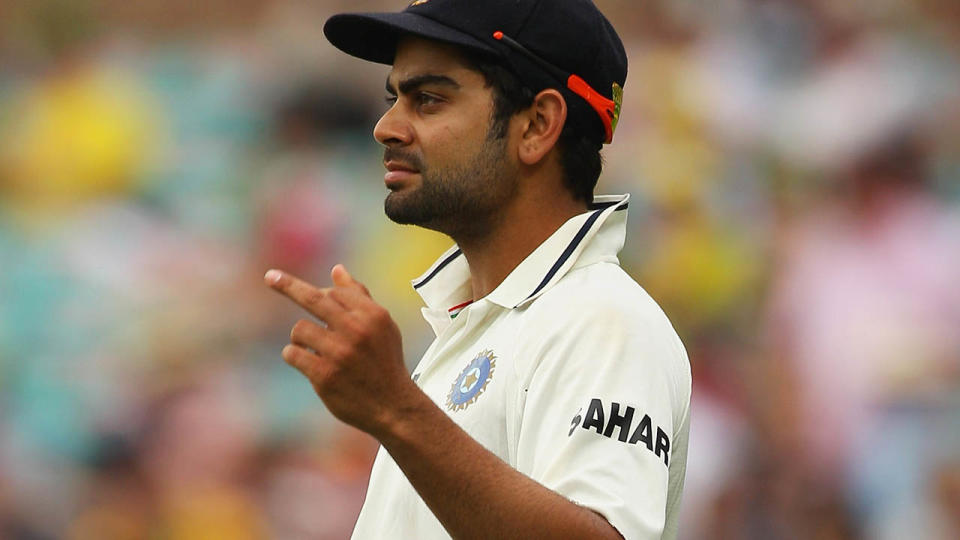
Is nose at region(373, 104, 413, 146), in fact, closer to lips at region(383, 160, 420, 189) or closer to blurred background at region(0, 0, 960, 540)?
lips at region(383, 160, 420, 189)

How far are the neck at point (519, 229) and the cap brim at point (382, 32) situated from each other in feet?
0.92

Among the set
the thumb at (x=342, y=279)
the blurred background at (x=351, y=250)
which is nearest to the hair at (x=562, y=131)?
the thumb at (x=342, y=279)

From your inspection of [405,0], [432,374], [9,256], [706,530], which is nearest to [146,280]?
[9,256]

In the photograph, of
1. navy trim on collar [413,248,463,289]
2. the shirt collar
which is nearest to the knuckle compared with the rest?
the shirt collar

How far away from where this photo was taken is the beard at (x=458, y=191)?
7.91ft

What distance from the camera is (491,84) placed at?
2408 mm

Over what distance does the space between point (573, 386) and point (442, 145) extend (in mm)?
593

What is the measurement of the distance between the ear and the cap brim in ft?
0.47

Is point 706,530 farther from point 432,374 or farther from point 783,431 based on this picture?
point 432,374

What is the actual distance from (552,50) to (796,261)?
3.27 meters

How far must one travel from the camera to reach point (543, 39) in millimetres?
2400

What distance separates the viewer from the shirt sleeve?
1896 mm

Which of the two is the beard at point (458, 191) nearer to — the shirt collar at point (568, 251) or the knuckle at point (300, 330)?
the shirt collar at point (568, 251)

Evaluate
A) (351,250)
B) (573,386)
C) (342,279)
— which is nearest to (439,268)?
(573,386)
